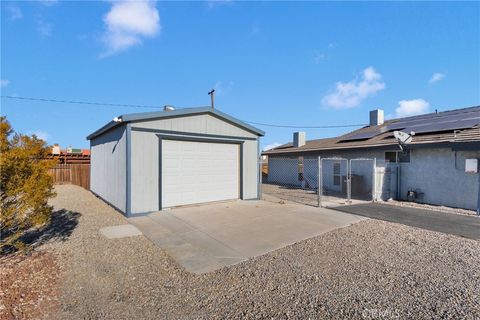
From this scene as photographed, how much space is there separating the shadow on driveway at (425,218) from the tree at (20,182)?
320 inches

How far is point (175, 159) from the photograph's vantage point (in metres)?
8.90

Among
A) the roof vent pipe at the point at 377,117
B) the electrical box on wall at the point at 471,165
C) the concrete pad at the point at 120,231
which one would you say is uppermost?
the roof vent pipe at the point at 377,117

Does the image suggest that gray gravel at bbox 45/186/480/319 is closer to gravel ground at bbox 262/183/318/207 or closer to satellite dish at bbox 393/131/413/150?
gravel ground at bbox 262/183/318/207

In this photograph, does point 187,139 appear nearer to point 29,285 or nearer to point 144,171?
point 144,171

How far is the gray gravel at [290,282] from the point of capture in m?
2.87

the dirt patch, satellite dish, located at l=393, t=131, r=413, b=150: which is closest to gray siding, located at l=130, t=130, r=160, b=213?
A: the dirt patch

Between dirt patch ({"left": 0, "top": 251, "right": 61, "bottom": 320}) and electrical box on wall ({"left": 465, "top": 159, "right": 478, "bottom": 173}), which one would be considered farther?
electrical box on wall ({"left": 465, "top": 159, "right": 478, "bottom": 173})

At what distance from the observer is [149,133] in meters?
8.17

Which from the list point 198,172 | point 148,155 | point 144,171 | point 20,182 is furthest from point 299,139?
point 20,182

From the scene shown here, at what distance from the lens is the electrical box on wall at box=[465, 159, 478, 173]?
8609mm

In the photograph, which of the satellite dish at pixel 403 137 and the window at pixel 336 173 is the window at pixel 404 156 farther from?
the window at pixel 336 173

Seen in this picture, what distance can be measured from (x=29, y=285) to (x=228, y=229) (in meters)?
3.81

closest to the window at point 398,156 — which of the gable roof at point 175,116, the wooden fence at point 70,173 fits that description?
the gable roof at point 175,116

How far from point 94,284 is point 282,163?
17.5 metres
